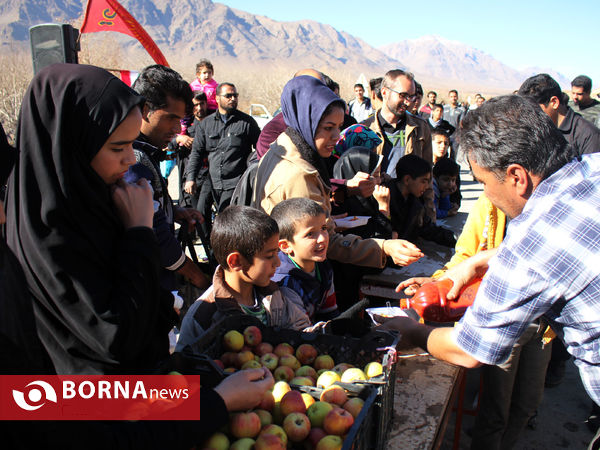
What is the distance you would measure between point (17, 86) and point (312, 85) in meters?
17.5

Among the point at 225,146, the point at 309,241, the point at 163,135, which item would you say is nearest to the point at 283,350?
the point at 309,241

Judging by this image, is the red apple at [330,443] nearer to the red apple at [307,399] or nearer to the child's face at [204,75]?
the red apple at [307,399]

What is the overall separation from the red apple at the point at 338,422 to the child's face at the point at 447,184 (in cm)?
463

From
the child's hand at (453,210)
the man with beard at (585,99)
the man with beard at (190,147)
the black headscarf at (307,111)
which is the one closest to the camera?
the black headscarf at (307,111)

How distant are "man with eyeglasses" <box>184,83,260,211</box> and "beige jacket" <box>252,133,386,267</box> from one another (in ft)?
9.79

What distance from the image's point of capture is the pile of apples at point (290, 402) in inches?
49.6

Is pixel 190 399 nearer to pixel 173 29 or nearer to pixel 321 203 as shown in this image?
pixel 321 203

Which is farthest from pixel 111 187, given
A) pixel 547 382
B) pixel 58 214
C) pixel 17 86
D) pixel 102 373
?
pixel 17 86

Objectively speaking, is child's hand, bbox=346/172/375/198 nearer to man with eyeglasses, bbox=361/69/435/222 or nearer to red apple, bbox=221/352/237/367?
man with eyeglasses, bbox=361/69/435/222

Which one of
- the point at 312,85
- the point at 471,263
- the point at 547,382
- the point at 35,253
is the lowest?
the point at 547,382

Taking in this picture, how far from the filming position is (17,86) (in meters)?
16.3

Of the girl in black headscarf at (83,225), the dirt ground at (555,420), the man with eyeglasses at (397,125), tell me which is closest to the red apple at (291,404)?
the girl in black headscarf at (83,225)

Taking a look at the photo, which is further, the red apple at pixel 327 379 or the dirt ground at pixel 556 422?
the dirt ground at pixel 556 422

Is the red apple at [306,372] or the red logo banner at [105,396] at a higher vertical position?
the red logo banner at [105,396]
